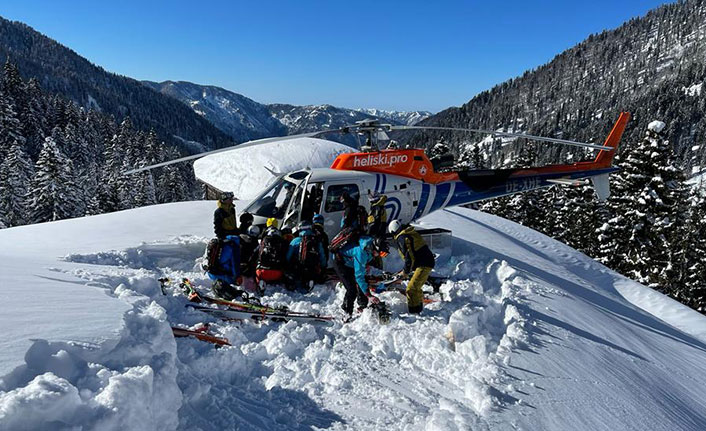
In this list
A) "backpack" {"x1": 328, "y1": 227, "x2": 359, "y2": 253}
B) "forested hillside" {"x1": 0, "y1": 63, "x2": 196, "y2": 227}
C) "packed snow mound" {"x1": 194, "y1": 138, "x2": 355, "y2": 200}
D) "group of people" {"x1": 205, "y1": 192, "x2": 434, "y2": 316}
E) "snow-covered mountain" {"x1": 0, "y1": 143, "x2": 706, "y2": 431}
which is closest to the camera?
"snow-covered mountain" {"x1": 0, "y1": 143, "x2": 706, "y2": 431}

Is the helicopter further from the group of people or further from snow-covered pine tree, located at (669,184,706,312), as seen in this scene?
snow-covered pine tree, located at (669,184,706,312)

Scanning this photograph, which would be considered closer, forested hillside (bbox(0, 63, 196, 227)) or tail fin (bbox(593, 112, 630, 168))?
tail fin (bbox(593, 112, 630, 168))

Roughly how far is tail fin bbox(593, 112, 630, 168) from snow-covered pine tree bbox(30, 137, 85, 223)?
3626cm

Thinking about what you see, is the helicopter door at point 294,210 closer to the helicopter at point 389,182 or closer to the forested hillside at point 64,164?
the helicopter at point 389,182

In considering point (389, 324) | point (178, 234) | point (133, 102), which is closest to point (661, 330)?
point (389, 324)

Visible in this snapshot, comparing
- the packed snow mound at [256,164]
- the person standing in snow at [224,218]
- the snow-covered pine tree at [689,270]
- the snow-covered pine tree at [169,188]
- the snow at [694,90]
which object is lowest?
the snow-covered pine tree at [689,270]

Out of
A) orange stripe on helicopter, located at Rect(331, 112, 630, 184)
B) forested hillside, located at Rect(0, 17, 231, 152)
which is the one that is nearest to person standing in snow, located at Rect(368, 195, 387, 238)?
orange stripe on helicopter, located at Rect(331, 112, 630, 184)

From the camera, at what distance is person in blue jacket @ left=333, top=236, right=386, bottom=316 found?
21.7ft

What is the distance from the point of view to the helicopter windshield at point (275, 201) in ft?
29.6

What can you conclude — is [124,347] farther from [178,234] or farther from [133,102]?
[133,102]

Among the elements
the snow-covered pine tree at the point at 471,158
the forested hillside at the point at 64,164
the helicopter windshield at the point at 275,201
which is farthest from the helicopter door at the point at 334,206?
the forested hillside at the point at 64,164

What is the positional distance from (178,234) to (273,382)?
6.98 meters

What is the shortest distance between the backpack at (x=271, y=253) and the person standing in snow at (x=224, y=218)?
2.73ft

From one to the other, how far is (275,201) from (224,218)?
1425 millimetres
